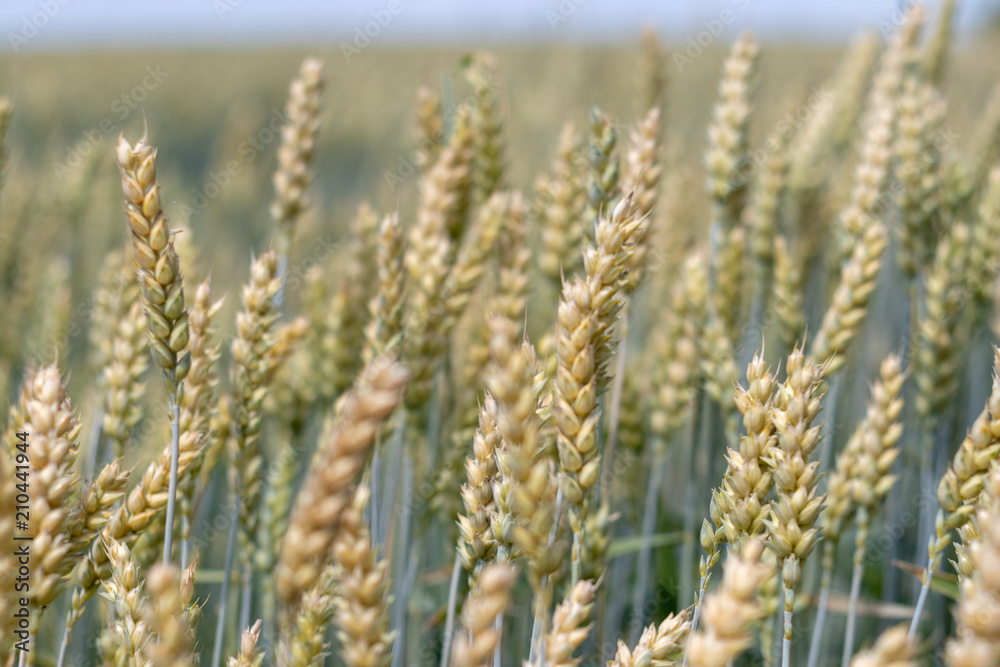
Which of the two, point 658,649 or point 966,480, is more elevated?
point 966,480

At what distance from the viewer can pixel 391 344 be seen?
4.46ft

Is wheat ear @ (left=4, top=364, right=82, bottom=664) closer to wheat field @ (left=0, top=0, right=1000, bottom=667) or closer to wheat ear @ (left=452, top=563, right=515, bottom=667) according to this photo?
wheat field @ (left=0, top=0, right=1000, bottom=667)

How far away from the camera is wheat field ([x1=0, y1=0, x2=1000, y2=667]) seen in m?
0.76

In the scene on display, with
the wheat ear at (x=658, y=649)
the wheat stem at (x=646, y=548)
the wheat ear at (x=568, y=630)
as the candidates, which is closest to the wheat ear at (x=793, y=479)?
the wheat ear at (x=658, y=649)

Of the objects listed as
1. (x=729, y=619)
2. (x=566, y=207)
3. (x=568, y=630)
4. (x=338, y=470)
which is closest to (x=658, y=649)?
(x=568, y=630)

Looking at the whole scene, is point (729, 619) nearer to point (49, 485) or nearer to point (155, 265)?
point (49, 485)

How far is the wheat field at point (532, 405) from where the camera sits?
76cm

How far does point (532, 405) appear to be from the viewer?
2.56 feet

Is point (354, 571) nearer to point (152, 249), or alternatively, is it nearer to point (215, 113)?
point (152, 249)

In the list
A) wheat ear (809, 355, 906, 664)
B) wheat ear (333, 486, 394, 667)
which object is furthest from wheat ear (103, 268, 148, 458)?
wheat ear (809, 355, 906, 664)

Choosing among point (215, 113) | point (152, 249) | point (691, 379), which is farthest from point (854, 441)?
point (215, 113)

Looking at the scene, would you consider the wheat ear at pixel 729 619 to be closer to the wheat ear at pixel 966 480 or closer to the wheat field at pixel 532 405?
the wheat field at pixel 532 405

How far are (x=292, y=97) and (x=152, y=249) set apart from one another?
771 mm

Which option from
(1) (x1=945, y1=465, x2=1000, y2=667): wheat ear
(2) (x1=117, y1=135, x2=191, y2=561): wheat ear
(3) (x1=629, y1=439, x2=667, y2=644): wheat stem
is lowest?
(3) (x1=629, y1=439, x2=667, y2=644): wheat stem
